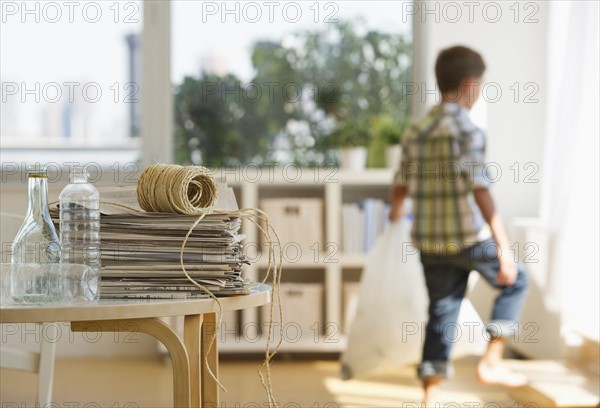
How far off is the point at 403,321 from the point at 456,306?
0.41m

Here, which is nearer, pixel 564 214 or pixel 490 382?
pixel 490 382

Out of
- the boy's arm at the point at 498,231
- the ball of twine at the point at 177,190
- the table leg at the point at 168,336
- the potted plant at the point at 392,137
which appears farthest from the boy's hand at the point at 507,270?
the table leg at the point at 168,336

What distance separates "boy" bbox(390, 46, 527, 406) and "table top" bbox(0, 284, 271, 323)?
5.17 ft

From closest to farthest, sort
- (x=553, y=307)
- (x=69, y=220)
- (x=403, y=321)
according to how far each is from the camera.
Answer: (x=69, y=220), (x=403, y=321), (x=553, y=307)

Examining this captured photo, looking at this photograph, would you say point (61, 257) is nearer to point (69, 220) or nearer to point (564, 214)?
point (69, 220)

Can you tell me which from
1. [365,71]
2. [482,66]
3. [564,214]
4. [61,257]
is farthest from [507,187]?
[61,257]

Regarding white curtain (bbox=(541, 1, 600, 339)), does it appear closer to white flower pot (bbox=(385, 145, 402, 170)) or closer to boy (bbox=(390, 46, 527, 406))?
boy (bbox=(390, 46, 527, 406))

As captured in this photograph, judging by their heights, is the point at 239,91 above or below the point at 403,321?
above

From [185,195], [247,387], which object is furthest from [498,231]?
[185,195]

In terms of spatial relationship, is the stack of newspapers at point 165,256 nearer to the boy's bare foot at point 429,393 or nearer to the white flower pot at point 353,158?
the boy's bare foot at point 429,393

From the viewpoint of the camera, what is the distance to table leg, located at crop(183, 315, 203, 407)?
4.45 ft

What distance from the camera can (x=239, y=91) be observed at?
4.30 meters

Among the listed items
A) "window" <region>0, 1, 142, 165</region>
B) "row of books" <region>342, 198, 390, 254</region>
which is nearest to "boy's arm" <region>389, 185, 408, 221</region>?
"row of books" <region>342, 198, 390, 254</region>

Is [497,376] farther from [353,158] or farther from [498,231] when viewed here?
[353,158]
